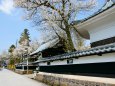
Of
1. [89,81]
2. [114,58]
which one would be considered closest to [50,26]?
[89,81]

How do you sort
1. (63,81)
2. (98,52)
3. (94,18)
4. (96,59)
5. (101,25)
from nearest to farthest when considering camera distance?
1. (98,52)
2. (96,59)
3. (94,18)
4. (101,25)
5. (63,81)

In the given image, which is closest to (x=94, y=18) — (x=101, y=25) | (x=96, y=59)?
(x=101, y=25)

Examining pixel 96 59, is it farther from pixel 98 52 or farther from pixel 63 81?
pixel 63 81

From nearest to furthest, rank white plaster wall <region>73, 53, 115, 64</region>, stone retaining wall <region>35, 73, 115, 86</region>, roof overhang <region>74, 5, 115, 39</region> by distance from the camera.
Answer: white plaster wall <region>73, 53, 115, 64</region>, roof overhang <region>74, 5, 115, 39</region>, stone retaining wall <region>35, 73, 115, 86</region>

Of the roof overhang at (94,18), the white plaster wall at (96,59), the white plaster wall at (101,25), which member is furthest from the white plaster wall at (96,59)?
the roof overhang at (94,18)

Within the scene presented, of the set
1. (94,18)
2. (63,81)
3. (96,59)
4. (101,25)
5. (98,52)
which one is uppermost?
(94,18)

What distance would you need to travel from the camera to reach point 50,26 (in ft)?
108

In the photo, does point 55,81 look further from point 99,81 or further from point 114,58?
point 114,58

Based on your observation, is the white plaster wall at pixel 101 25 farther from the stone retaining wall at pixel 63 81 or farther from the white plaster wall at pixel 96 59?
the stone retaining wall at pixel 63 81

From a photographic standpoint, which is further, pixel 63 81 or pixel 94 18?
pixel 63 81

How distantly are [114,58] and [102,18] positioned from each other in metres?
3.69

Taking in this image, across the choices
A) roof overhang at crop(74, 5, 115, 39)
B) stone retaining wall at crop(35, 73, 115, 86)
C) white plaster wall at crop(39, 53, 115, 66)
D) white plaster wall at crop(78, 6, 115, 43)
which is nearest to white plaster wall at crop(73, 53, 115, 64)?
white plaster wall at crop(39, 53, 115, 66)

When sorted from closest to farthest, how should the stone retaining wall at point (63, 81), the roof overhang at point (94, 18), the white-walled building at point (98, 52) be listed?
the white-walled building at point (98, 52) → the roof overhang at point (94, 18) → the stone retaining wall at point (63, 81)

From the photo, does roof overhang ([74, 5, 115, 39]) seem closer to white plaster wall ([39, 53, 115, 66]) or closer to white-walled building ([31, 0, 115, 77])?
white-walled building ([31, 0, 115, 77])
